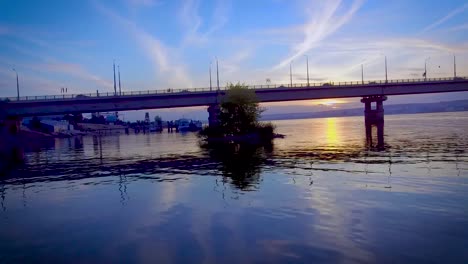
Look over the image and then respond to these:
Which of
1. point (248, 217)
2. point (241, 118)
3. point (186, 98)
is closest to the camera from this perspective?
point (248, 217)

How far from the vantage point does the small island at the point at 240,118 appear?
8319cm

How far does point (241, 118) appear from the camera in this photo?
3314 inches

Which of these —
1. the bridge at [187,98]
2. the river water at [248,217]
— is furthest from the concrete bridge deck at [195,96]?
the river water at [248,217]

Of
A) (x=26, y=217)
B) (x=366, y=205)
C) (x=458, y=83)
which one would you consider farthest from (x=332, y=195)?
(x=458, y=83)

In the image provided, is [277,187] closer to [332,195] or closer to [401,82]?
[332,195]

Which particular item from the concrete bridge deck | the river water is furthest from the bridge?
the river water

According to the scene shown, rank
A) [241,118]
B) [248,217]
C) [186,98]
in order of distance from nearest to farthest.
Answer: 1. [248,217]
2. [241,118]
3. [186,98]

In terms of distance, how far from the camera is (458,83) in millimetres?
132500

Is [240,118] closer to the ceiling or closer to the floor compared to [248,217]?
closer to the ceiling

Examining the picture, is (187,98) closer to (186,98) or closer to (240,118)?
(186,98)

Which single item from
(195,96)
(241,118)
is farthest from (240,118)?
(195,96)

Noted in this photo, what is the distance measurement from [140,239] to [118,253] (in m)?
1.53

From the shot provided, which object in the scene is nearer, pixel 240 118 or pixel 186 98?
pixel 240 118

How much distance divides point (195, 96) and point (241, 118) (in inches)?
1353
